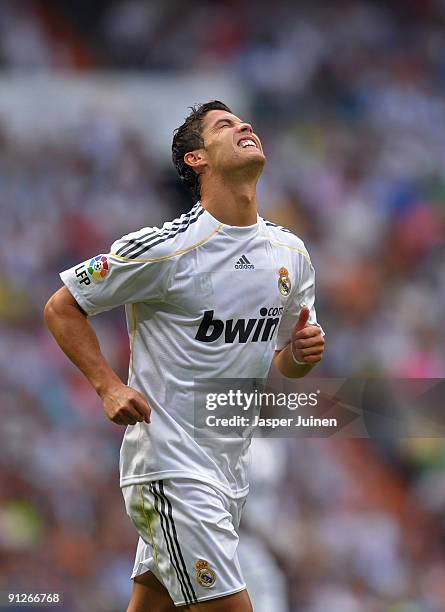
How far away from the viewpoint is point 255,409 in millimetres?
3850

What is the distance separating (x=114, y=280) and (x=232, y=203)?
0.54 metres

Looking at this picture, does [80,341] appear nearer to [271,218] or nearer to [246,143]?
[246,143]

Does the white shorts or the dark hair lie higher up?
the dark hair

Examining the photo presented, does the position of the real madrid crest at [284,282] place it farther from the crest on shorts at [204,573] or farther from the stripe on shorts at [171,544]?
the crest on shorts at [204,573]

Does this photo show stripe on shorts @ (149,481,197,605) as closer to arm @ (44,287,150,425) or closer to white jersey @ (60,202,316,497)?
white jersey @ (60,202,316,497)

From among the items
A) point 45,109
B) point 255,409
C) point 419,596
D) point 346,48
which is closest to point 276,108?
point 346,48

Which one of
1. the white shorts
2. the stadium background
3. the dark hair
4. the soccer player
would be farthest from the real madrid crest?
the stadium background

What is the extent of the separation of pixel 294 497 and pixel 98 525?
1.39 m

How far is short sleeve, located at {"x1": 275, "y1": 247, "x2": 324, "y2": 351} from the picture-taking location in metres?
4.03

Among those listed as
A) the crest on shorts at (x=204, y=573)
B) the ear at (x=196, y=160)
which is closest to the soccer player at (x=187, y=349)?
the crest on shorts at (x=204, y=573)

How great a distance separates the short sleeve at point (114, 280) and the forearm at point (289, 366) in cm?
62

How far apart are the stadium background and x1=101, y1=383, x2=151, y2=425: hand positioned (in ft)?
9.74

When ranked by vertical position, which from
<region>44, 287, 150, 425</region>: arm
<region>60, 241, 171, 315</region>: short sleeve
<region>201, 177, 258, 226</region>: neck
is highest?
<region>201, 177, 258, 226</region>: neck

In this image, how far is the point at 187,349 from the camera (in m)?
3.70
